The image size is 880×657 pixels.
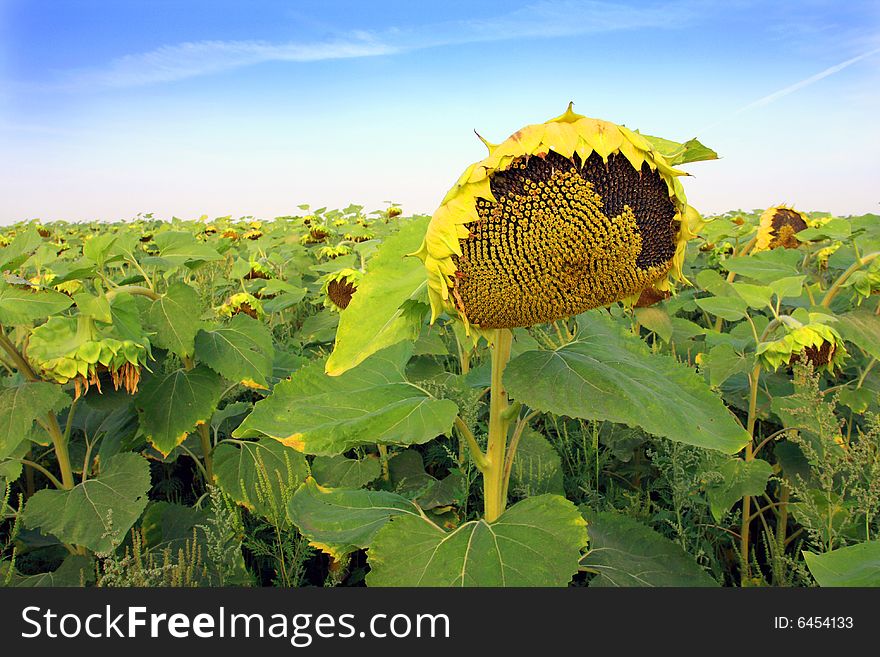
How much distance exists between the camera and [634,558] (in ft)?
5.63

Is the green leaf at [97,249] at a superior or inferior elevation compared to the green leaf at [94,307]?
superior

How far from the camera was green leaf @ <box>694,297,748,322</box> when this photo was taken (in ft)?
8.33

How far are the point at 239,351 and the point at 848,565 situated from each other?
6.34 feet

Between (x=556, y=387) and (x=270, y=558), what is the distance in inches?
58.9

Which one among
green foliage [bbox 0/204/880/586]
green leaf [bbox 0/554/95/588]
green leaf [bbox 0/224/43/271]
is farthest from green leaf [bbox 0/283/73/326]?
green leaf [bbox 0/554/95/588]

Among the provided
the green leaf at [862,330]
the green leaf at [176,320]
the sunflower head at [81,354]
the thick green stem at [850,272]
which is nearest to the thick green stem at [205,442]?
the green leaf at [176,320]

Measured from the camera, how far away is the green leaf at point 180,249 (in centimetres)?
263

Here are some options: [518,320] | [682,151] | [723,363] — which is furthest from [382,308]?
[723,363]

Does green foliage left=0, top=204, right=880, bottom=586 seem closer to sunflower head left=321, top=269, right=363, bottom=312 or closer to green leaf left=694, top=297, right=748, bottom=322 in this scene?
green leaf left=694, top=297, right=748, bottom=322

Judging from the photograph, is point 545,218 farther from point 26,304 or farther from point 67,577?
point 67,577

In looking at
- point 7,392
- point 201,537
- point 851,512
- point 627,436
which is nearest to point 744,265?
point 627,436

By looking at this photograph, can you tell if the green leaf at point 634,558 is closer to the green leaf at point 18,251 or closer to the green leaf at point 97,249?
the green leaf at point 97,249
